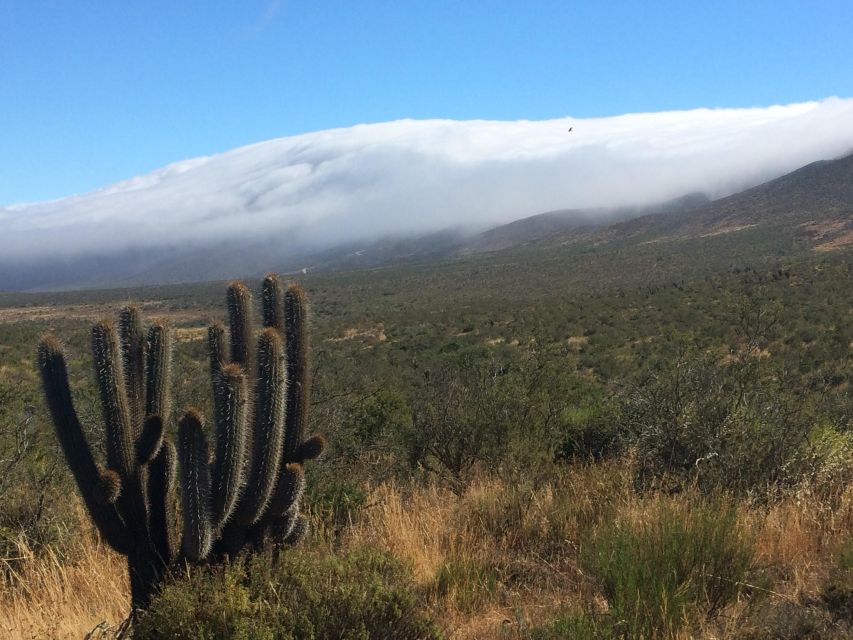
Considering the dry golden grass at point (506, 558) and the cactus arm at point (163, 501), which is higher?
the cactus arm at point (163, 501)

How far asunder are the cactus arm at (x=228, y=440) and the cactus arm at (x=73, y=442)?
0.66m

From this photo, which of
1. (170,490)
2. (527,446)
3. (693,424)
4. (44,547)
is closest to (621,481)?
(693,424)

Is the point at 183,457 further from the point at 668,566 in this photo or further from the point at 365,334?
the point at 365,334

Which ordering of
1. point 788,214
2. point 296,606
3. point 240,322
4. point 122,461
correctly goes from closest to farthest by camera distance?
point 296,606 < point 122,461 < point 240,322 < point 788,214

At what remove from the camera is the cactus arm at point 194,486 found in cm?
390

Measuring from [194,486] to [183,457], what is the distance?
Result: 0.18m

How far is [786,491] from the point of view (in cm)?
504

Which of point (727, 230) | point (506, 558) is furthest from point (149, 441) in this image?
point (727, 230)

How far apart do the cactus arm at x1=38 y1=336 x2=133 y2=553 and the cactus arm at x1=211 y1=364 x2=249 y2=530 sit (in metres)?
0.66

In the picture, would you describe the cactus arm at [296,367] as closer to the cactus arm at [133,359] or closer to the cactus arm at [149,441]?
the cactus arm at [149,441]

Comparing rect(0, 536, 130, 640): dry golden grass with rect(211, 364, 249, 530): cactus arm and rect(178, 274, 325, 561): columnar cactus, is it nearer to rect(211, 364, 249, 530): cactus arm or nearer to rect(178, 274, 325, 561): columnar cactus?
rect(178, 274, 325, 561): columnar cactus

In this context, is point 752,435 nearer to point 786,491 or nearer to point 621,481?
point 786,491

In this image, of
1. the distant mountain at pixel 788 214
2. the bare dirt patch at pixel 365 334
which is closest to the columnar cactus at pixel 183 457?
the bare dirt patch at pixel 365 334

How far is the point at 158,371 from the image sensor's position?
457 cm
